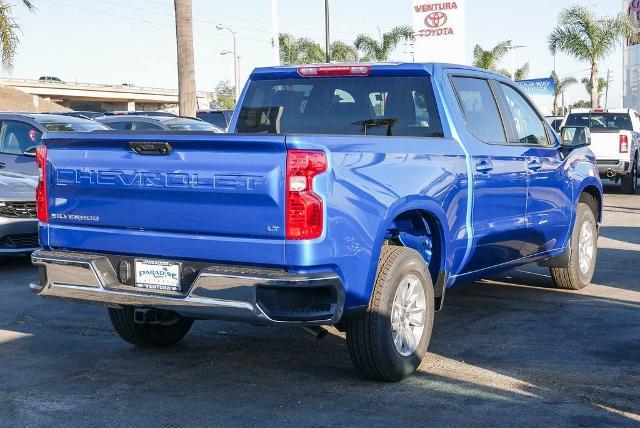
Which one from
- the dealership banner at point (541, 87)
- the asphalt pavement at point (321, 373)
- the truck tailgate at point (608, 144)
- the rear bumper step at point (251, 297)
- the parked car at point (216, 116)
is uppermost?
the dealership banner at point (541, 87)

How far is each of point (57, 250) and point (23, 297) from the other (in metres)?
3.30

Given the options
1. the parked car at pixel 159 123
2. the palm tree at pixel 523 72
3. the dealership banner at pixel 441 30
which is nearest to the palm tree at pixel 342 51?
the dealership banner at pixel 441 30

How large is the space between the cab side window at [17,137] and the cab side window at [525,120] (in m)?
8.20

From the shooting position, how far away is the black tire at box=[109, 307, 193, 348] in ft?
21.6

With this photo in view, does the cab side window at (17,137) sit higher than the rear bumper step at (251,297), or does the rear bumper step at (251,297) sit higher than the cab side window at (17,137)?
the cab side window at (17,137)

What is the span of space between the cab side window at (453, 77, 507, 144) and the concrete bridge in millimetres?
91471

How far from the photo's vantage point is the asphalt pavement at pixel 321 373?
512 cm

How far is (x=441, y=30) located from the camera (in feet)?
114

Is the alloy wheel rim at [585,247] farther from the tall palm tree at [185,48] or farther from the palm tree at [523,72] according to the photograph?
the palm tree at [523,72]

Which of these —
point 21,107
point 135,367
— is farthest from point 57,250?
point 21,107

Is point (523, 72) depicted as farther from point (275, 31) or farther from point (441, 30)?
point (275, 31)

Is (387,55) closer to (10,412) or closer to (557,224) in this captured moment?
(557,224)

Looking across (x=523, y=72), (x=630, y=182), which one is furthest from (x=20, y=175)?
(x=523, y=72)

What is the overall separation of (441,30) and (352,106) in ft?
94.3
